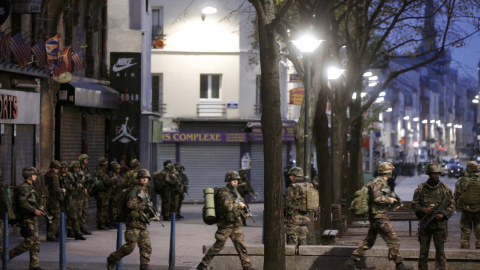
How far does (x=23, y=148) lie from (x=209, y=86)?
2049 cm

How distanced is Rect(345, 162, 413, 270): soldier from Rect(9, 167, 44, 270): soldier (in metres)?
4.56

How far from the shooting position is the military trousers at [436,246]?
1488 cm

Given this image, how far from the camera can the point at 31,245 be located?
15.1 m

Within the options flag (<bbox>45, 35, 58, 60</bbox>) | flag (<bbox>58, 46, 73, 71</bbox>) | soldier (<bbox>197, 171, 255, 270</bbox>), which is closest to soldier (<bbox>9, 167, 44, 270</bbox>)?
soldier (<bbox>197, 171, 255, 270</bbox>)

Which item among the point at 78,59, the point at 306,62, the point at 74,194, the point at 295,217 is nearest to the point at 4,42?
the point at 74,194

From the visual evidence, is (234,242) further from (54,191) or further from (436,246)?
(54,191)

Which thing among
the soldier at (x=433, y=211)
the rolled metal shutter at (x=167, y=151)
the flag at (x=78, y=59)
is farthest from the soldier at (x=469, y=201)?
the rolled metal shutter at (x=167, y=151)

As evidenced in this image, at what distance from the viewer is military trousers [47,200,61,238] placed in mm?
20234

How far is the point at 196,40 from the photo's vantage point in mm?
43469

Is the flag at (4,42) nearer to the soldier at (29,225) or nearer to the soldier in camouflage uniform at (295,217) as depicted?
the soldier at (29,225)

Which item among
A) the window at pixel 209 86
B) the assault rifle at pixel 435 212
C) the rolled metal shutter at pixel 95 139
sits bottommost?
the assault rifle at pixel 435 212

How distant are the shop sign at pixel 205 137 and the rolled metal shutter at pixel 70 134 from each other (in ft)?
46.9

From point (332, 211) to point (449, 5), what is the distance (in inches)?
283

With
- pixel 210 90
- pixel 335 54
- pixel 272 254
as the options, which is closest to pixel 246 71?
pixel 210 90
